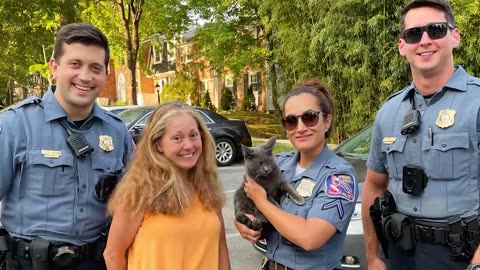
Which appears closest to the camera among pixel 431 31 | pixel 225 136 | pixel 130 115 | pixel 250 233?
pixel 431 31

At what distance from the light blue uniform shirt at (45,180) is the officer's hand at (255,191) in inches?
31.1

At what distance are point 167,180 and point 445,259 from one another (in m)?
1.41

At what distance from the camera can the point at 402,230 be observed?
2.50 metres

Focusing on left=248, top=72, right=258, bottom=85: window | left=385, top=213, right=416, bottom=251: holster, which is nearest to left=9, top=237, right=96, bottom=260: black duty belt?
left=385, top=213, right=416, bottom=251: holster

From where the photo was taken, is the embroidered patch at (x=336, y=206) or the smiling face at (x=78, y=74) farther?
the smiling face at (x=78, y=74)

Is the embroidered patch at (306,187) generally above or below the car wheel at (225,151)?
above

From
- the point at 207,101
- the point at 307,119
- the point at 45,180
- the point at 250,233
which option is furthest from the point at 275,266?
the point at 207,101

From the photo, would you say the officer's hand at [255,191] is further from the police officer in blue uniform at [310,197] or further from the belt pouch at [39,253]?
the belt pouch at [39,253]

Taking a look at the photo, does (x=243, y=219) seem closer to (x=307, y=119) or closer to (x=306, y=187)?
(x=306, y=187)

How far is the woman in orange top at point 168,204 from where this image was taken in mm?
2336

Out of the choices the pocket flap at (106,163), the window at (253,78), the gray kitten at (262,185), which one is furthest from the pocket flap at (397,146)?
the window at (253,78)

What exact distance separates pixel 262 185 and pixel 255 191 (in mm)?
155

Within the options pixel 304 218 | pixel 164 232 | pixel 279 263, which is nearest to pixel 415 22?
pixel 304 218

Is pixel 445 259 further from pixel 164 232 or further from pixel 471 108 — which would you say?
pixel 164 232
